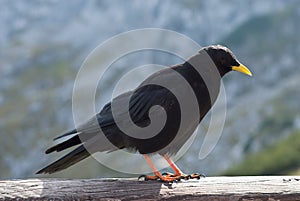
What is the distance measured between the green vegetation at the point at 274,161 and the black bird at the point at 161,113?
5697cm

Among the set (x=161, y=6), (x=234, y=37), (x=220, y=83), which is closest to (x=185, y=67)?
(x=220, y=83)

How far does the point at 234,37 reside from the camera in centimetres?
13850

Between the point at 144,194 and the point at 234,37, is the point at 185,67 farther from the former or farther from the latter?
the point at 234,37

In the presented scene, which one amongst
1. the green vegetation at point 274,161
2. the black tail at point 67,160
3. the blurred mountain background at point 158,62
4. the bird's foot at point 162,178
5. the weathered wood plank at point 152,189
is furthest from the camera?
the blurred mountain background at point 158,62

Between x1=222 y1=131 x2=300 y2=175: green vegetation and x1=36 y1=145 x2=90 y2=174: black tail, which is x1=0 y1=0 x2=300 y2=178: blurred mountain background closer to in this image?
x1=222 y1=131 x2=300 y2=175: green vegetation

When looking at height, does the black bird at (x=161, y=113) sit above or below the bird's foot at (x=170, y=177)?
above

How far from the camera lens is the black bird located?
5422 millimetres

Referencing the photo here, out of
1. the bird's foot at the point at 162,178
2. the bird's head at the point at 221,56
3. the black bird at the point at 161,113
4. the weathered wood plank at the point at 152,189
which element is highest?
the bird's head at the point at 221,56

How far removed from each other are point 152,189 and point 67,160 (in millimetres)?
1074

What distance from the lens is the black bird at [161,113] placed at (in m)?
5.42

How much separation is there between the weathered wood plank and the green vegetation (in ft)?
190

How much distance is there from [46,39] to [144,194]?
157 m

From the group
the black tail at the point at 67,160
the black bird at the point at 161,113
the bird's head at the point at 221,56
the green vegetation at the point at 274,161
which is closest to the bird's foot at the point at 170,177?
the black bird at the point at 161,113

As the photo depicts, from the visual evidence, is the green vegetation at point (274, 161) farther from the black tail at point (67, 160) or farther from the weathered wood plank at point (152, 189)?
the weathered wood plank at point (152, 189)
